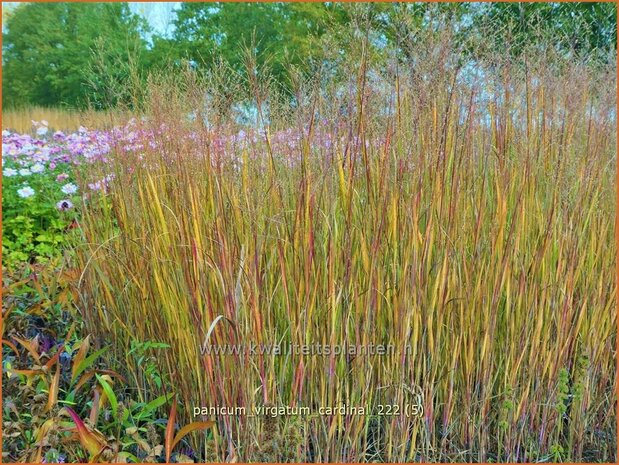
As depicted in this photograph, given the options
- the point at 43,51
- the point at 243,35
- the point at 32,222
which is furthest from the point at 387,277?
the point at 43,51

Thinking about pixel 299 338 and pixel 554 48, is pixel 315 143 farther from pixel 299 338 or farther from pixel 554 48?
pixel 554 48

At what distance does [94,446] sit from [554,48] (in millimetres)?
2497

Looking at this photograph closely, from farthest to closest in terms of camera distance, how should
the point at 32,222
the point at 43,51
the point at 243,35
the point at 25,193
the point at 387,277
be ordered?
the point at 43,51 < the point at 32,222 < the point at 25,193 < the point at 243,35 < the point at 387,277

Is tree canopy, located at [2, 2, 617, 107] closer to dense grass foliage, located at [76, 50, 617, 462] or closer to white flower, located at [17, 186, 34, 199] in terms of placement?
dense grass foliage, located at [76, 50, 617, 462]

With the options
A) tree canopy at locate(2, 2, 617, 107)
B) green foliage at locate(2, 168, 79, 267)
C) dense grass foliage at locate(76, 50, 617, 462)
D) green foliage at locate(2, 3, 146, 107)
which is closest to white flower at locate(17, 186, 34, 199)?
green foliage at locate(2, 168, 79, 267)

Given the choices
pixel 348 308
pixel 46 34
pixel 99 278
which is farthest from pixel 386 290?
pixel 46 34

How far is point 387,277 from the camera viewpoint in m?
1.92

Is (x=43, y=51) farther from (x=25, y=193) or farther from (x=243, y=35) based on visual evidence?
→ (x=243, y=35)

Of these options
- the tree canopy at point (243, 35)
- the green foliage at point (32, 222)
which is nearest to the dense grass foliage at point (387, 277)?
the tree canopy at point (243, 35)

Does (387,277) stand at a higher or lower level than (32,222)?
higher

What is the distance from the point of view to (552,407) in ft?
6.64

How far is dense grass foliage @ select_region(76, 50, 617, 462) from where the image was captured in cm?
187

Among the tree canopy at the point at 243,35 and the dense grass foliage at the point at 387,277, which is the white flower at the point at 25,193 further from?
the dense grass foliage at the point at 387,277

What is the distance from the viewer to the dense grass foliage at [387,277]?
1.87 metres
